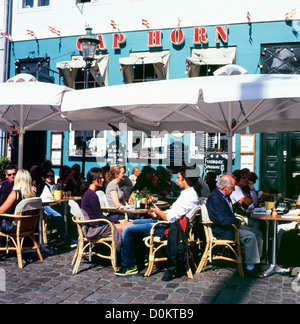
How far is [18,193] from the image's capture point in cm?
559

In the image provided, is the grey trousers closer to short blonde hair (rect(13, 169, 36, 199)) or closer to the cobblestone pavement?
the cobblestone pavement

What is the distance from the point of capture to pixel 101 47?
13.1 metres

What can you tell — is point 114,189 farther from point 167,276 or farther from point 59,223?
point 167,276

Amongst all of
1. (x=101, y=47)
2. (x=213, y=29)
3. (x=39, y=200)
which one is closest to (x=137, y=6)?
(x=101, y=47)

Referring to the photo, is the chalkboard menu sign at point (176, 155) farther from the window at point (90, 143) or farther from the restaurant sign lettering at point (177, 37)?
the restaurant sign lettering at point (177, 37)

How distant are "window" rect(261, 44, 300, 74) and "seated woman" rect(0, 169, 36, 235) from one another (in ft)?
27.7

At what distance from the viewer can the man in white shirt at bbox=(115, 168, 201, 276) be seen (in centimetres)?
493

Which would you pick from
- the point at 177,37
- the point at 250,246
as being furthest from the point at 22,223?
the point at 177,37

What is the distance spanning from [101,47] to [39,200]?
873 cm

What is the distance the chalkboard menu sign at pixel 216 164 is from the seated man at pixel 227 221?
6.35 m

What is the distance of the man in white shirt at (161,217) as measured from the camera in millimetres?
4930

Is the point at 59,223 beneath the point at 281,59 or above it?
beneath

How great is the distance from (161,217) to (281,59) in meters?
8.18
